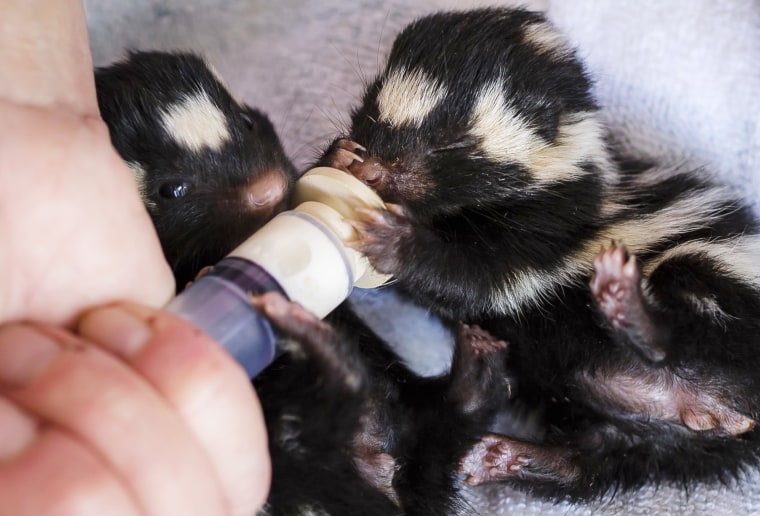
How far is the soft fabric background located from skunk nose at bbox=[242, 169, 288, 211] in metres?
0.50

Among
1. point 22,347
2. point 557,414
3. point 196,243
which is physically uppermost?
point 22,347

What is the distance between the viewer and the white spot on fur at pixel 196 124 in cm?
154

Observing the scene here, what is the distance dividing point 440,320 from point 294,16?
1.00 metres

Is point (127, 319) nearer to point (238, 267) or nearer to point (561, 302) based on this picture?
point (238, 267)

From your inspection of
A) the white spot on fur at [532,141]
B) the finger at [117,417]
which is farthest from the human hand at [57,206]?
the white spot on fur at [532,141]

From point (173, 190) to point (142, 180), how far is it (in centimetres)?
6

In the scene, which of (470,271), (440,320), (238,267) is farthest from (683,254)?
(238,267)

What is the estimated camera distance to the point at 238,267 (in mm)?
1087

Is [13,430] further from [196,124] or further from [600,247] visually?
[600,247]

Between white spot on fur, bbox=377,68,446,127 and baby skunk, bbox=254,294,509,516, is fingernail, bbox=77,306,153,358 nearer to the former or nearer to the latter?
baby skunk, bbox=254,294,509,516

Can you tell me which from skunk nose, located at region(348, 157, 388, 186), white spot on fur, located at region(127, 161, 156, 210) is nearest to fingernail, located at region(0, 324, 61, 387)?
white spot on fur, located at region(127, 161, 156, 210)

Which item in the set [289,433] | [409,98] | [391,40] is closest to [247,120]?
[409,98]

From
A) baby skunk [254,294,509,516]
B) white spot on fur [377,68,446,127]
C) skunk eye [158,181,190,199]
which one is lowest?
baby skunk [254,294,509,516]

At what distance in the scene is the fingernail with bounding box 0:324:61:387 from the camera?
2.91ft
